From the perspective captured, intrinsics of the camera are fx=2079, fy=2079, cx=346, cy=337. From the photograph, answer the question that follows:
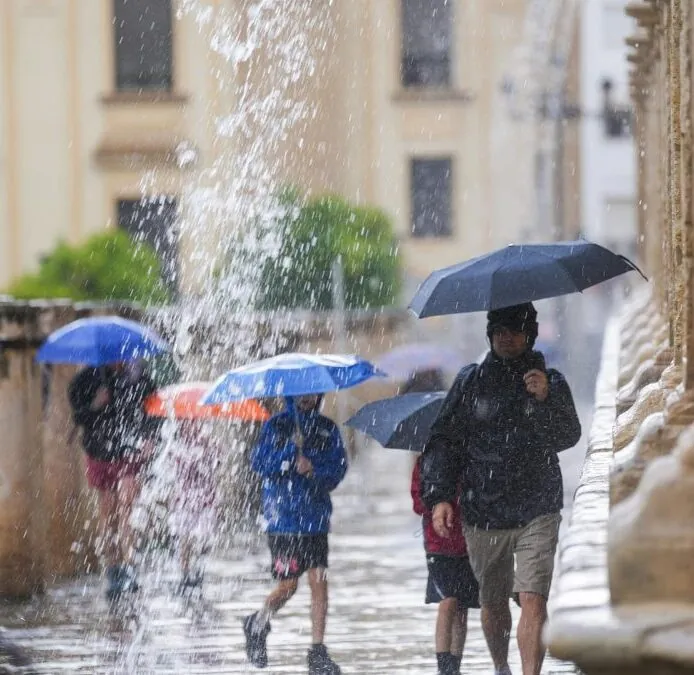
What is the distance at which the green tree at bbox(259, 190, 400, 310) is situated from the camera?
115 ft

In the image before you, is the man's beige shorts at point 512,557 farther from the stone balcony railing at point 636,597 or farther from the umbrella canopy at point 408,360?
the umbrella canopy at point 408,360

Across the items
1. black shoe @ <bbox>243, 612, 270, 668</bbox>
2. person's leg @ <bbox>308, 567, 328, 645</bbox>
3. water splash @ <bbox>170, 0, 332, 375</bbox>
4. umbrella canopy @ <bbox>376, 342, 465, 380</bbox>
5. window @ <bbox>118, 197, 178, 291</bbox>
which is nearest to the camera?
black shoe @ <bbox>243, 612, 270, 668</bbox>

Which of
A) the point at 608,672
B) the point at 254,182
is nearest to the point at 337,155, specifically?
the point at 254,182

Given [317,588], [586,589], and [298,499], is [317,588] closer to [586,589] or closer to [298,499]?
[298,499]

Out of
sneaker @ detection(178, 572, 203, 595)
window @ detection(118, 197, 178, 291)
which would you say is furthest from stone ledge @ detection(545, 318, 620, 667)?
window @ detection(118, 197, 178, 291)

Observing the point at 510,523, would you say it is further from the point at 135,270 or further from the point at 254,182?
the point at 254,182

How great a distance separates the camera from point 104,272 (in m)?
29.9

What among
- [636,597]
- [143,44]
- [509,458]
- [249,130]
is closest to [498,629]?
[509,458]

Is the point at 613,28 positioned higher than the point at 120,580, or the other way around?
the point at 613,28

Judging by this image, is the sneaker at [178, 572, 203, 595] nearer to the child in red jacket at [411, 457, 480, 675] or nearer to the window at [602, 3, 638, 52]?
the child in red jacket at [411, 457, 480, 675]

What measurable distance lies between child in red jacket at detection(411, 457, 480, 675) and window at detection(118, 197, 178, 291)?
33083 mm

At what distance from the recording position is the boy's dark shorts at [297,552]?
383 inches

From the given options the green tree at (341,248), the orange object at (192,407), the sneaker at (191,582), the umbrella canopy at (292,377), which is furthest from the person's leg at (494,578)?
the green tree at (341,248)

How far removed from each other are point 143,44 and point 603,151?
1331 inches
